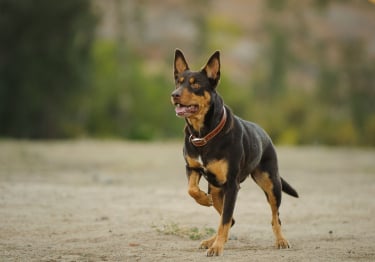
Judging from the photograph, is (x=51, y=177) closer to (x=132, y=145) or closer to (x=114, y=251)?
(x=114, y=251)

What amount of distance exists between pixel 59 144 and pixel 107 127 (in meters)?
20.6

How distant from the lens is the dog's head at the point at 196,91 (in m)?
9.48

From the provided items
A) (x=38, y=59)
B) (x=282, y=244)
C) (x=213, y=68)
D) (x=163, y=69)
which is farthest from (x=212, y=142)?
(x=163, y=69)

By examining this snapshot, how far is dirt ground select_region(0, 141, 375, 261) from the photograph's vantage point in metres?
9.61

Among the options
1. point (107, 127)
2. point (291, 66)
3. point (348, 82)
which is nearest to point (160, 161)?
point (107, 127)

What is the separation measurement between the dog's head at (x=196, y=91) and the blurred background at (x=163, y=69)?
1086 inches

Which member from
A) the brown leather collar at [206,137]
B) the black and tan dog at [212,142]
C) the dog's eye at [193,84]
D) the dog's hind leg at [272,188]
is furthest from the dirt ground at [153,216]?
the dog's eye at [193,84]

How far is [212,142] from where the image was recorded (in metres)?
9.54

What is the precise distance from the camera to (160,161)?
79.6 ft

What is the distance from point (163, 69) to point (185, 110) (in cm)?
5887

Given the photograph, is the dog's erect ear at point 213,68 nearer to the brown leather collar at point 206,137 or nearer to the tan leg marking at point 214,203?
the brown leather collar at point 206,137

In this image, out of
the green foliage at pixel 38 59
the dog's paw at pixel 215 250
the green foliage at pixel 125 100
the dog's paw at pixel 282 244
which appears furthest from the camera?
the green foliage at pixel 125 100

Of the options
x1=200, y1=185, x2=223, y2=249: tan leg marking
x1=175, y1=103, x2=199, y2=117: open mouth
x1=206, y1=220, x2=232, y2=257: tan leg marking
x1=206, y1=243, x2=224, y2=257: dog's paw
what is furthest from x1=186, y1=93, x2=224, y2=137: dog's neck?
x1=206, y1=243, x2=224, y2=257: dog's paw

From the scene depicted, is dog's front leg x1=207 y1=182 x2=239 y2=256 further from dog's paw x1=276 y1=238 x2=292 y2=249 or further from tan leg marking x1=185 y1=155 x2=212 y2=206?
dog's paw x1=276 y1=238 x2=292 y2=249
